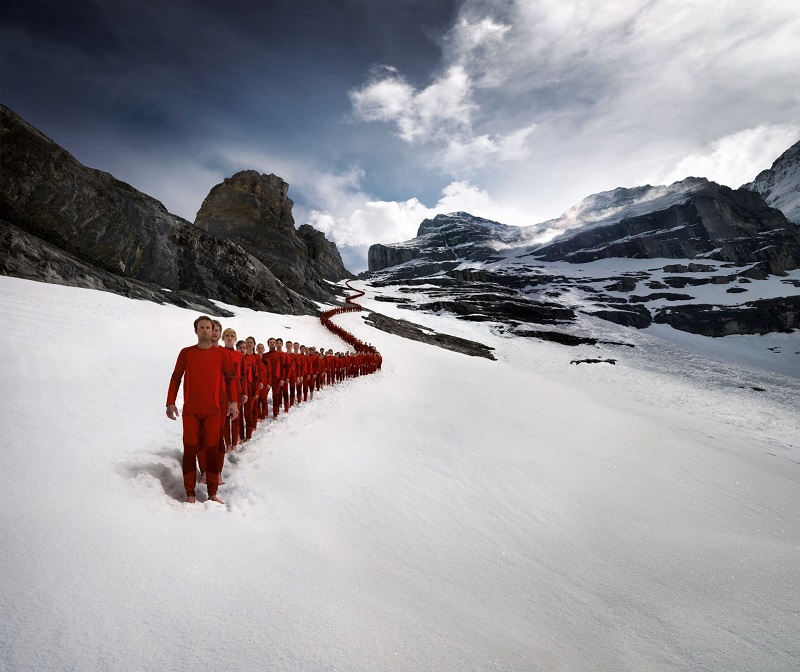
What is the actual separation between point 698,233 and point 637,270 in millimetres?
43484

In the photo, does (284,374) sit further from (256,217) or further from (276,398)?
(256,217)

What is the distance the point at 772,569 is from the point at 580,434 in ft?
19.2

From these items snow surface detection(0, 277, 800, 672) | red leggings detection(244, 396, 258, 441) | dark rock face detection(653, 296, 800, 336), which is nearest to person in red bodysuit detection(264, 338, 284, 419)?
snow surface detection(0, 277, 800, 672)

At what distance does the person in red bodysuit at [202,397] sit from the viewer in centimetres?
400

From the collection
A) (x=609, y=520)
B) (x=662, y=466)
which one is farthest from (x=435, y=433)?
(x=662, y=466)

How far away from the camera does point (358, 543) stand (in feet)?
11.2

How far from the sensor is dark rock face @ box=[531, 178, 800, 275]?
110m

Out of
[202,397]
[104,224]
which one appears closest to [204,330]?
[202,397]

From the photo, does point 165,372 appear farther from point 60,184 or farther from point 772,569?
point 60,184

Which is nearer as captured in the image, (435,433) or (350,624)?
(350,624)

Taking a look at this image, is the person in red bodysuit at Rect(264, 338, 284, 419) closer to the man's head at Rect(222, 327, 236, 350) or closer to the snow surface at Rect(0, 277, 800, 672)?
the snow surface at Rect(0, 277, 800, 672)

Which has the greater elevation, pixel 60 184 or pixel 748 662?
pixel 60 184

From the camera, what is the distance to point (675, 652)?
2.50m

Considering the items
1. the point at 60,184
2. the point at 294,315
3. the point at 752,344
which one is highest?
the point at 60,184
